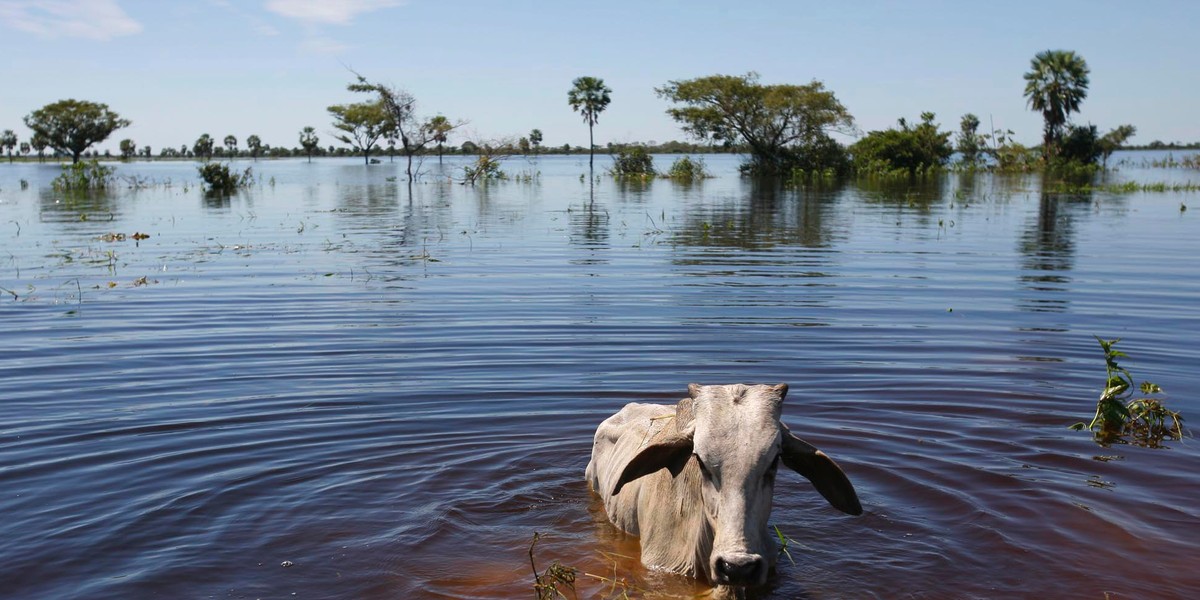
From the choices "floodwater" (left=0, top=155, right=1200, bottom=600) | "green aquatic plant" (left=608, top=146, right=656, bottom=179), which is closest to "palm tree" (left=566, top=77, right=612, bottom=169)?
"green aquatic plant" (left=608, top=146, right=656, bottom=179)

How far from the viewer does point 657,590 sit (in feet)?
19.0

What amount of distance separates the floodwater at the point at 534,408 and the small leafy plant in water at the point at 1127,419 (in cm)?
21

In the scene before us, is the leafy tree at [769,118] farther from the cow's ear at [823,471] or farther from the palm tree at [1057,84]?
the cow's ear at [823,471]

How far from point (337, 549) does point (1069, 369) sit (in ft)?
27.3

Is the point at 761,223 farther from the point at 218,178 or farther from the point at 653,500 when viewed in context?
the point at 218,178

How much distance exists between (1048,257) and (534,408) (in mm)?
14462

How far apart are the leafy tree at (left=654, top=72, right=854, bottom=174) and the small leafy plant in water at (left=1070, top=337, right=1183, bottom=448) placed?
62738 millimetres

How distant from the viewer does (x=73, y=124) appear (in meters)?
109

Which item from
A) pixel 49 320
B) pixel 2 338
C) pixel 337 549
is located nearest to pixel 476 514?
pixel 337 549

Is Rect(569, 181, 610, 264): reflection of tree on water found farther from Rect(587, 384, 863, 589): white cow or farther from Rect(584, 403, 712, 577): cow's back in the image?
Rect(587, 384, 863, 589): white cow

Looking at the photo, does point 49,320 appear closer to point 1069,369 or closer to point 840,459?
point 840,459

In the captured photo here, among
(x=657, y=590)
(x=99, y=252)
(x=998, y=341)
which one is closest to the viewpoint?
(x=657, y=590)

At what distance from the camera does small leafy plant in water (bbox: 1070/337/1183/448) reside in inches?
344

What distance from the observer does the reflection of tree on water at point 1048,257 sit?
49.9ft
